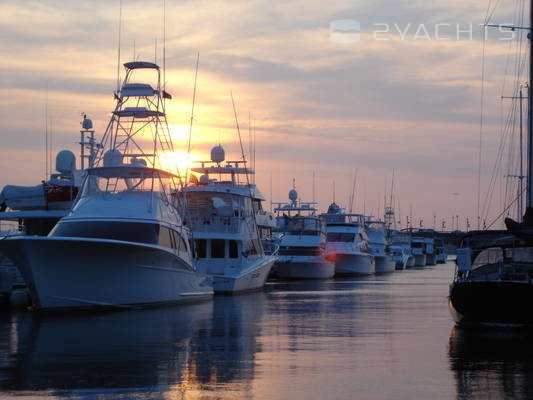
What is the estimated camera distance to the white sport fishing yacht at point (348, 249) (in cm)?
7425

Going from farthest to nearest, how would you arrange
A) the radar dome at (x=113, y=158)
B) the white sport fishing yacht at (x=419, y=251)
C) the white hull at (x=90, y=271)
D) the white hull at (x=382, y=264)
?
1. the white sport fishing yacht at (x=419, y=251)
2. the white hull at (x=382, y=264)
3. the radar dome at (x=113, y=158)
4. the white hull at (x=90, y=271)

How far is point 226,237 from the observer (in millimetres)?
40719

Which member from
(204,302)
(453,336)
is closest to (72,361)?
(453,336)

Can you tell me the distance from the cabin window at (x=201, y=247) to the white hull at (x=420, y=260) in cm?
8817

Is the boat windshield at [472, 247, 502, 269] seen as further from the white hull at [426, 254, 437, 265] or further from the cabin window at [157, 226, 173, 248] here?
the white hull at [426, 254, 437, 265]

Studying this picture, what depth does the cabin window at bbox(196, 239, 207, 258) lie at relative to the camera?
4119 centimetres

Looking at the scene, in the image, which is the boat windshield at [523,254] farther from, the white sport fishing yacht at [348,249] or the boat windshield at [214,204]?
the white sport fishing yacht at [348,249]

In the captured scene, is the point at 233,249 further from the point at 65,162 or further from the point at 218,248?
the point at 65,162

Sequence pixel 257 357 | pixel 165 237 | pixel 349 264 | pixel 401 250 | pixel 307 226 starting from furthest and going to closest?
pixel 401 250 < pixel 349 264 < pixel 307 226 < pixel 165 237 < pixel 257 357

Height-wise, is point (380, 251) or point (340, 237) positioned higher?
point (340, 237)

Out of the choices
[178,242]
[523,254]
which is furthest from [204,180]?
[523,254]

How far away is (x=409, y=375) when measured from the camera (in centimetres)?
1547

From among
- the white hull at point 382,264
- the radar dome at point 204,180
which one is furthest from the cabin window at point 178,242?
the white hull at point 382,264

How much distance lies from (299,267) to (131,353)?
153ft
